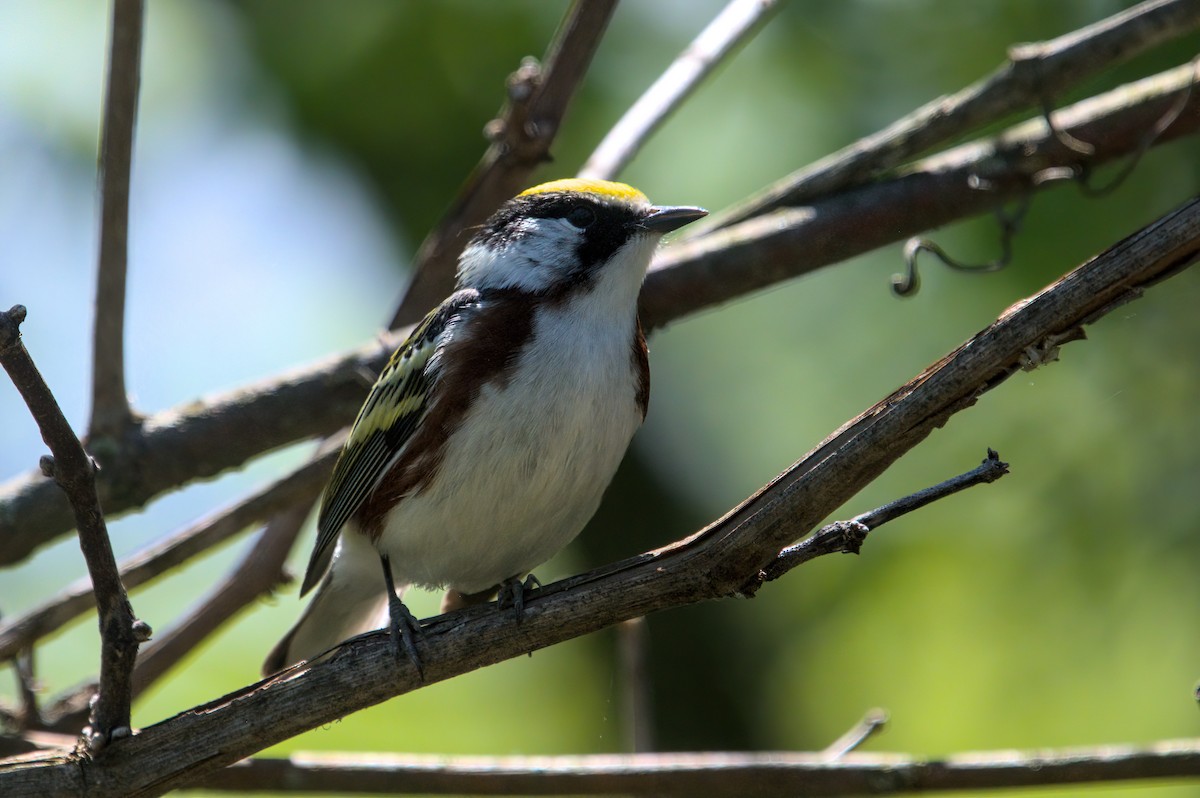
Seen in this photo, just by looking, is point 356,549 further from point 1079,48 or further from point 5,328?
point 1079,48

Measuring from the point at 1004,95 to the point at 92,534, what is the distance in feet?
10.9

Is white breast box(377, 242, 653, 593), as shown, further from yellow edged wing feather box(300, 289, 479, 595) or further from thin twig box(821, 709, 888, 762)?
thin twig box(821, 709, 888, 762)

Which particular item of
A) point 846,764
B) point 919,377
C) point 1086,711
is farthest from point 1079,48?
point 1086,711

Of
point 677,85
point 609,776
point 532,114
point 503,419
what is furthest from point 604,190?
point 609,776

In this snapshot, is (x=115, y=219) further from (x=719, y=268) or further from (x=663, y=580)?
(x=663, y=580)

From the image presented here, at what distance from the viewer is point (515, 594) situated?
3012 mm

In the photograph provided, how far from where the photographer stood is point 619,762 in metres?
3.86

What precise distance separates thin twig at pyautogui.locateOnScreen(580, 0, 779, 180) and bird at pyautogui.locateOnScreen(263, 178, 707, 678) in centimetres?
45

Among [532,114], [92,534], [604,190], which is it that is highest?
[532,114]

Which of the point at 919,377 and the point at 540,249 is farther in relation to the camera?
the point at 540,249

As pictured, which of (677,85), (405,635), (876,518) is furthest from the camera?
(677,85)

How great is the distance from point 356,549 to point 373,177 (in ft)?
11.1

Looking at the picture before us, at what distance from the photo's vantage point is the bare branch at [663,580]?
231 centimetres

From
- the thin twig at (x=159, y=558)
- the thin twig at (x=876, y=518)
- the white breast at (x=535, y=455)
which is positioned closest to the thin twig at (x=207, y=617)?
the thin twig at (x=159, y=558)
